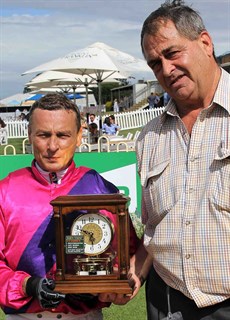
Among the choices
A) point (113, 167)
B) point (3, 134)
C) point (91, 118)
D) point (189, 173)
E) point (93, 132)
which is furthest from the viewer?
point (3, 134)

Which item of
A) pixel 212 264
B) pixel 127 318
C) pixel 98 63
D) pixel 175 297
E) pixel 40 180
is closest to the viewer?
pixel 212 264

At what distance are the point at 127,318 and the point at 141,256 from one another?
2.78 m

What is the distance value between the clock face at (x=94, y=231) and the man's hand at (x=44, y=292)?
207mm

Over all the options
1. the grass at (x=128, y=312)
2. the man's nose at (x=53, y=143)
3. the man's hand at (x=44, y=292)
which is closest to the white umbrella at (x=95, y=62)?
the grass at (x=128, y=312)

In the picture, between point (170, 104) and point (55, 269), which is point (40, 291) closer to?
point (55, 269)

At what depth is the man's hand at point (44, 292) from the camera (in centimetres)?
236

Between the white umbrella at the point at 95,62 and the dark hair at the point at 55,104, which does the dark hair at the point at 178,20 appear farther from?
the white umbrella at the point at 95,62

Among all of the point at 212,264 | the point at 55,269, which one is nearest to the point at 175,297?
the point at 212,264

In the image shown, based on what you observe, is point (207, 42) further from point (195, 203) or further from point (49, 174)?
point (49, 174)

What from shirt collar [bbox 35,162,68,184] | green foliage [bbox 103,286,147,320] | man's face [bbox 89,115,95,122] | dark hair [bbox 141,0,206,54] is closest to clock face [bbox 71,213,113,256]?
shirt collar [bbox 35,162,68,184]

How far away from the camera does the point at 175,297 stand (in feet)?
8.03

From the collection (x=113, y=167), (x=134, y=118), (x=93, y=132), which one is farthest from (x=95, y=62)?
(x=134, y=118)

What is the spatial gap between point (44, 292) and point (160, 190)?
2.11 feet

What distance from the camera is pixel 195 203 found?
7.52ft
